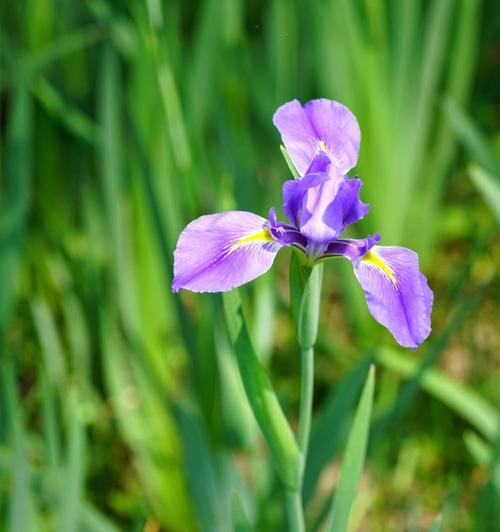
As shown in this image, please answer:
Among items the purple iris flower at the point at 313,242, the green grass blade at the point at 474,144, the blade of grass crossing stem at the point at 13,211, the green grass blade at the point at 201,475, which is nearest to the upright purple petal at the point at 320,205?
the purple iris flower at the point at 313,242

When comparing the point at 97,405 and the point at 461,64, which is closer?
the point at 97,405

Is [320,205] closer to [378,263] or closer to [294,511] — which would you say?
[378,263]

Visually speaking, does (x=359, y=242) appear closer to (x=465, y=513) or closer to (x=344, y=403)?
(x=344, y=403)

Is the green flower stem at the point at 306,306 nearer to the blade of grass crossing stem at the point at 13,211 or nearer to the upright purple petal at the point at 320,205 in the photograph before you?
the upright purple petal at the point at 320,205

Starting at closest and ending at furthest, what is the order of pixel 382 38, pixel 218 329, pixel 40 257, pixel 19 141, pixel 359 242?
pixel 359 242, pixel 218 329, pixel 19 141, pixel 382 38, pixel 40 257

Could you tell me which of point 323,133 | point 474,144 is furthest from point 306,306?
point 474,144

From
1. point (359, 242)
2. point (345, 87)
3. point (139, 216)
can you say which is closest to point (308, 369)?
point (359, 242)

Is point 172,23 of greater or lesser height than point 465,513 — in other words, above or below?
above
